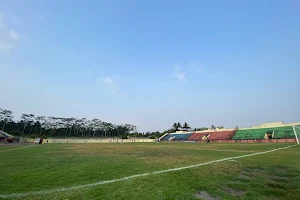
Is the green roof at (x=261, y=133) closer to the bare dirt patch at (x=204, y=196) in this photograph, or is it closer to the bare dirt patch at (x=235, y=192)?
the bare dirt patch at (x=235, y=192)

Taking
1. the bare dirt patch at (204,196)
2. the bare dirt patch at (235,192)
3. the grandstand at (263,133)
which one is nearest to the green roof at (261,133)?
the grandstand at (263,133)

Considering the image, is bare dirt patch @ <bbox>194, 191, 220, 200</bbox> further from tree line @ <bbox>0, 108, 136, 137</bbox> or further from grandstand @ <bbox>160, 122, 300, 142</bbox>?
tree line @ <bbox>0, 108, 136, 137</bbox>

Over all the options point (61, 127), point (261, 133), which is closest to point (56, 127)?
point (61, 127)

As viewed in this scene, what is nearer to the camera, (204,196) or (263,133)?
(204,196)

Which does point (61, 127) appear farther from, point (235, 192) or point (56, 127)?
point (235, 192)

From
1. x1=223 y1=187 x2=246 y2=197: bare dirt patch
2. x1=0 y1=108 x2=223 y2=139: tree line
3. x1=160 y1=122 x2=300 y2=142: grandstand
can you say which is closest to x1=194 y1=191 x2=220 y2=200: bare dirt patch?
x1=223 y1=187 x2=246 y2=197: bare dirt patch

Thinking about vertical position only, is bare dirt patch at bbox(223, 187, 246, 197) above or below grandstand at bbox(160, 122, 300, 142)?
below

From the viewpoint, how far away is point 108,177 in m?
6.18

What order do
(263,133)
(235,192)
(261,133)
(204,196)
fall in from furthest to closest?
1. (261,133)
2. (263,133)
3. (235,192)
4. (204,196)

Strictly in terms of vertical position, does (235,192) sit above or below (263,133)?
below

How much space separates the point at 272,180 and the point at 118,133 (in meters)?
118

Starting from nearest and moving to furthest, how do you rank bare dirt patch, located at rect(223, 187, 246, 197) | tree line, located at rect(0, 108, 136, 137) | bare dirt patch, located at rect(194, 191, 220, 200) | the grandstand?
1. bare dirt patch, located at rect(194, 191, 220, 200)
2. bare dirt patch, located at rect(223, 187, 246, 197)
3. the grandstand
4. tree line, located at rect(0, 108, 136, 137)

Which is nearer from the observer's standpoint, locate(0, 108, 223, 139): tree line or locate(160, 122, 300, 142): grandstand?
locate(160, 122, 300, 142): grandstand

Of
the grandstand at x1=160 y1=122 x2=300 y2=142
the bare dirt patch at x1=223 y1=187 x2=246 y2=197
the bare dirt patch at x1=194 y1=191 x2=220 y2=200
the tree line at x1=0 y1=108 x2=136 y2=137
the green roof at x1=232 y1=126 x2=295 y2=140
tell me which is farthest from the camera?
the tree line at x1=0 y1=108 x2=136 y2=137
